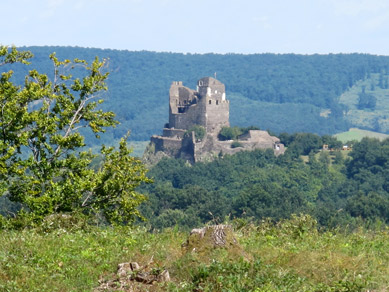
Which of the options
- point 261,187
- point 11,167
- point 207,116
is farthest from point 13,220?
point 207,116

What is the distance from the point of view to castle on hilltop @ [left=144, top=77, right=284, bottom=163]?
104625 mm

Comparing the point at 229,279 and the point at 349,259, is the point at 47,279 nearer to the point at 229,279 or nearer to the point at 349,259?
the point at 229,279

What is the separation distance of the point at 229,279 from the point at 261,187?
81018 millimetres

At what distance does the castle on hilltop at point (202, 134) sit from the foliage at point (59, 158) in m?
82.4

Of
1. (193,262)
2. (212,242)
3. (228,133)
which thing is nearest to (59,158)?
(212,242)

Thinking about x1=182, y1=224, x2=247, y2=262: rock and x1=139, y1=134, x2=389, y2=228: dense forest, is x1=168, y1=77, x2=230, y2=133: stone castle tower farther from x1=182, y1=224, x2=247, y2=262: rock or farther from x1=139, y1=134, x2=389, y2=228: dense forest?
x1=182, y1=224, x2=247, y2=262: rock

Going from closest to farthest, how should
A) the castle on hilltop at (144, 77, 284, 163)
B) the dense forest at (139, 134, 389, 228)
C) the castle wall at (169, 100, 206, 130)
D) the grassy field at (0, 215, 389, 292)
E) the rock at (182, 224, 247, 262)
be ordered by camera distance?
the grassy field at (0, 215, 389, 292), the rock at (182, 224, 247, 262), the dense forest at (139, 134, 389, 228), the castle on hilltop at (144, 77, 284, 163), the castle wall at (169, 100, 206, 130)

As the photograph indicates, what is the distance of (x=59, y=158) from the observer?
19328 millimetres

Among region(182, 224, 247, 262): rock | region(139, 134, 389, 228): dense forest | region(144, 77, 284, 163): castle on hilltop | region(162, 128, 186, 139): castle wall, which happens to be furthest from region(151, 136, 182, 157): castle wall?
region(182, 224, 247, 262): rock

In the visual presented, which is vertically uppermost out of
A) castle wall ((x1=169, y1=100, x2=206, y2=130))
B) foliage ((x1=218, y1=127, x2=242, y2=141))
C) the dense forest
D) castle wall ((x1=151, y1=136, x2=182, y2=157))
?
castle wall ((x1=169, y1=100, x2=206, y2=130))

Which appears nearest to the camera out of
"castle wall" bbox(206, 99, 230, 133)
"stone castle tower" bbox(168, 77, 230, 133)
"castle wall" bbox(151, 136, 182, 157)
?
"castle wall" bbox(151, 136, 182, 157)

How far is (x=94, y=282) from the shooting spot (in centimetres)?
962

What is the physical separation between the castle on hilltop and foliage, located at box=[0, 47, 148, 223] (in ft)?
270

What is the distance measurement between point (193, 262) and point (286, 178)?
92.7m
